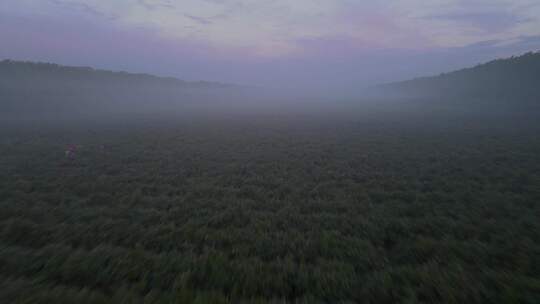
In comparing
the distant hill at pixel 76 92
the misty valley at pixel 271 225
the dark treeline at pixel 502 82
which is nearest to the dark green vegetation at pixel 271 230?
the misty valley at pixel 271 225

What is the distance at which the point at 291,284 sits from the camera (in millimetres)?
3145

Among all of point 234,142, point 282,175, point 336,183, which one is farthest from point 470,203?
point 234,142

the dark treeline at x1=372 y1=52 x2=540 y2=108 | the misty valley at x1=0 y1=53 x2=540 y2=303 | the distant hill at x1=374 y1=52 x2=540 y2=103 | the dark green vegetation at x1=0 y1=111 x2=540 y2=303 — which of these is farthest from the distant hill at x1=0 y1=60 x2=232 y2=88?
the distant hill at x1=374 y1=52 x2=540 y2=103

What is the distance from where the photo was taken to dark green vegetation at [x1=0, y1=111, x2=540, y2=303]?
3.01 meters

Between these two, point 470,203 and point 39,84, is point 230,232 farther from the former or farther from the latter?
point 39,84

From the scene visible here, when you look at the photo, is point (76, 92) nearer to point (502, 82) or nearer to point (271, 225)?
point (271, 225)

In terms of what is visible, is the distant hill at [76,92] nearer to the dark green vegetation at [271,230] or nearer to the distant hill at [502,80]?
the dark green vegetation at [271,230]

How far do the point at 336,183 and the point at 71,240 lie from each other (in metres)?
6.33

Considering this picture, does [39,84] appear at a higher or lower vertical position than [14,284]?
higher

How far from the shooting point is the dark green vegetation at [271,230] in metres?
3.01

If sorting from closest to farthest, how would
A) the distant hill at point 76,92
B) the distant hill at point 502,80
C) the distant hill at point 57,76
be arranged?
the distant hill at point 76,92
the distant hill at point 57,76
the distant hill at point 502,80

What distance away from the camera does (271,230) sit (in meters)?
4.47

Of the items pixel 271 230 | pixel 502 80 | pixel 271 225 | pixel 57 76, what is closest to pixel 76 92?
pixel 57 76

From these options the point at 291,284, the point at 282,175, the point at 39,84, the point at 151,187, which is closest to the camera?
the point at 291,284
